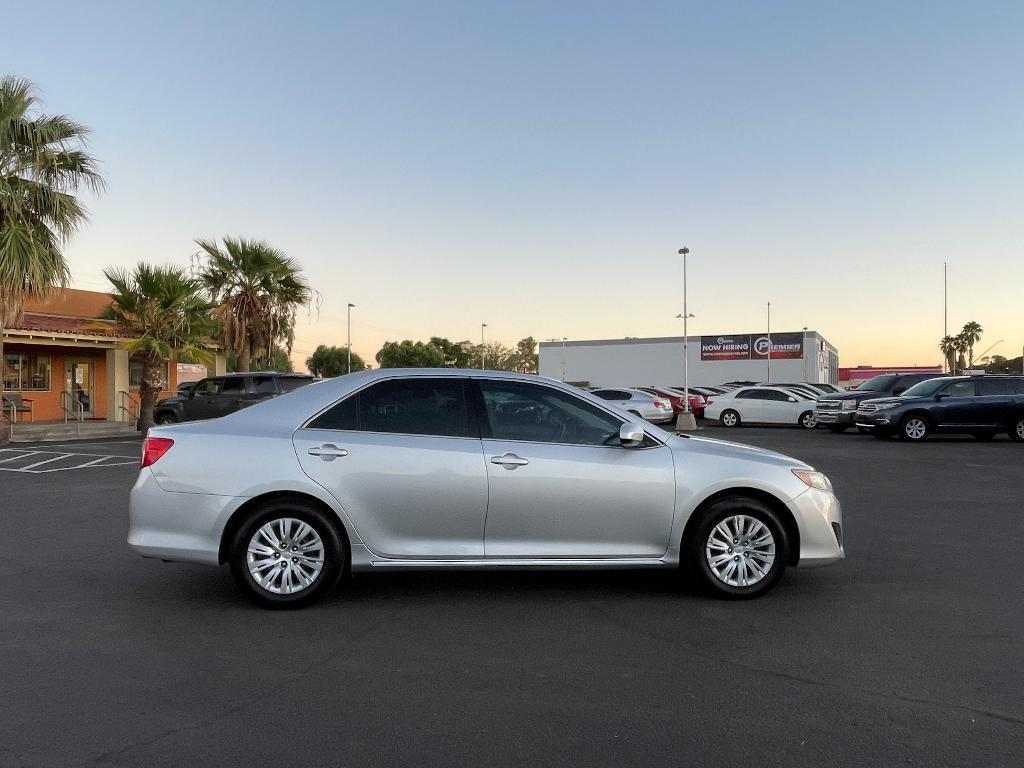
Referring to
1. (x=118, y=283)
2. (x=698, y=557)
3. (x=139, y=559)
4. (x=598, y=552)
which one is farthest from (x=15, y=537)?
(x=118, y=283)

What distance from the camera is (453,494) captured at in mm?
5289

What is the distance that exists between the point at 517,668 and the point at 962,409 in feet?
61.0

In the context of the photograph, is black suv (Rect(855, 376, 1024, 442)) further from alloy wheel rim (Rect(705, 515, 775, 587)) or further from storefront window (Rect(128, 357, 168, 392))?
storefront window (Rect(128, 357, 168, 392))

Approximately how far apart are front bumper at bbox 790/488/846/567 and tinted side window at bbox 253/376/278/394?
645 inches

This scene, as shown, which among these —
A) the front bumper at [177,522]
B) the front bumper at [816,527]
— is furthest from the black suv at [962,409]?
the front bumper at [177,522]

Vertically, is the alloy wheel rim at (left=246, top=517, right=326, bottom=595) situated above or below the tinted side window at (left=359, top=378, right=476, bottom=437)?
below

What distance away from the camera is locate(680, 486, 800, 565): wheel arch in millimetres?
5504

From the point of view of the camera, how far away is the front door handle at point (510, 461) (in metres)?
5.33

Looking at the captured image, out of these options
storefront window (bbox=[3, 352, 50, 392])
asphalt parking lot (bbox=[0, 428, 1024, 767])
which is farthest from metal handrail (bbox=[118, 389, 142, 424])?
asphalt parking lot (bbox=[0, 428, 1024, 767])

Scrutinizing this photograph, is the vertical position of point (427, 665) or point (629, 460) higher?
point (629, 460)

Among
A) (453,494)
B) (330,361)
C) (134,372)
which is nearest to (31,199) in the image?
(134,372)

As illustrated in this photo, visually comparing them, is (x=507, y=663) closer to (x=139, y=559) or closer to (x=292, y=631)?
(x=292, y=631)

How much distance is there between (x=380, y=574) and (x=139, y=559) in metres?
2.17

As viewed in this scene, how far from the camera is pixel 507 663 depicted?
4.33 metres
